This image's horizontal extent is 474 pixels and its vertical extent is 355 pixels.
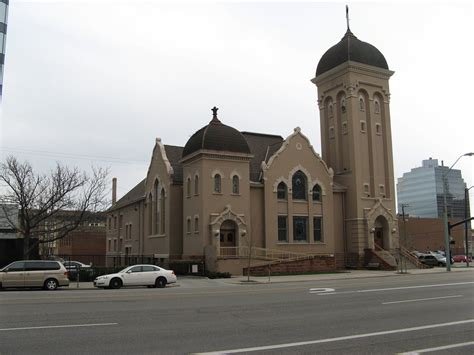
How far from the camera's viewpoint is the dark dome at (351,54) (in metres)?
48.4

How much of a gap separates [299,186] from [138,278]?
2108 centimetres

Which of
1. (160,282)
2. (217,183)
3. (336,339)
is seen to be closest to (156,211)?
(217,183)

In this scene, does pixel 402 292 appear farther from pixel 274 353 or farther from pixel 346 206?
pixel 346 206

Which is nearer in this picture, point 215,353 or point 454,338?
point 215,353

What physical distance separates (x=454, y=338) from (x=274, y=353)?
4047mm

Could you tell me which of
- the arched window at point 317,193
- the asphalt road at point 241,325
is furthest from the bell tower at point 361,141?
the asphalt road at point 241,325


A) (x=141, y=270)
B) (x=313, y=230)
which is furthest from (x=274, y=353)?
(x=313, y=230)

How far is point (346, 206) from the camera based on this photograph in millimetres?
47750

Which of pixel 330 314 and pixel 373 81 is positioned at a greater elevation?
pixel 373 81

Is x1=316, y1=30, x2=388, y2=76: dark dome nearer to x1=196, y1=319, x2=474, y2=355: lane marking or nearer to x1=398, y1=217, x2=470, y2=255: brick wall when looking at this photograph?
x1=196, y1=319, x2=474, y2=355: lane marking

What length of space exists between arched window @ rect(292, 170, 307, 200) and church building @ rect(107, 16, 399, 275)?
0.10 meters

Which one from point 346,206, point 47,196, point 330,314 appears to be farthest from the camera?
point 346,206

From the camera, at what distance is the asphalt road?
31.8 feet

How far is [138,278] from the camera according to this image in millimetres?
27766
